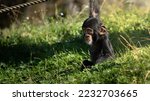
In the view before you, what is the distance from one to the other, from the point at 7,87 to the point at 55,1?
4.01m

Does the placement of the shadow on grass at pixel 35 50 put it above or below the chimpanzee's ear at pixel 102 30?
below

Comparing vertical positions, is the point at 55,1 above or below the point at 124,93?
above

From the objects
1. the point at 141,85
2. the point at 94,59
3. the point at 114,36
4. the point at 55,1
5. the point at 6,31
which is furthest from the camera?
the point at 55,1

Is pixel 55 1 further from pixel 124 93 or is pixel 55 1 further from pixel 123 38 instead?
pixel 124 93

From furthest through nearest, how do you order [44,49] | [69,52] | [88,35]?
[44,49]
[69,52]
[88,35]

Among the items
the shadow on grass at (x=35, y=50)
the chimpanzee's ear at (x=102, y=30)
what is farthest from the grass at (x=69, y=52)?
the chimpanzee's ear at (x=102, y=30)

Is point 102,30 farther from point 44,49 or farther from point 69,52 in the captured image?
point 44,49

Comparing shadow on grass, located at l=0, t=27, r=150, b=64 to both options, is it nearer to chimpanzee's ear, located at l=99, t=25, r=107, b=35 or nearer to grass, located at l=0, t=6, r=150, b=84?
grass, located at l=0, t=6, r=150, b=84

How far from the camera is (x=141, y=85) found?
684 cm

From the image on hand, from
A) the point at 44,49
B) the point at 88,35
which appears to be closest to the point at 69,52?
the point at 44,49

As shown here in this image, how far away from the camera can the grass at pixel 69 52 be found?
702 centimetres

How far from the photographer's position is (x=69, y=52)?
7.78 metres

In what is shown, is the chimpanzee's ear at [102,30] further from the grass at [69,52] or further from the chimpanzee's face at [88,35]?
the grass at [69,52]

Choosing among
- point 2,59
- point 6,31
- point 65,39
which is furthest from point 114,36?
point 6,31
